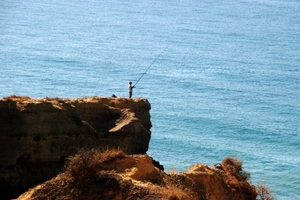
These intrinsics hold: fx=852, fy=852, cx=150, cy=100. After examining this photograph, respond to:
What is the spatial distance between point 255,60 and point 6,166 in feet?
301

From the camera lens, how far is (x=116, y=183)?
98.2 feet

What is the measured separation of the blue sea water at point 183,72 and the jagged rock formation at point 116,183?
2857 centimetres

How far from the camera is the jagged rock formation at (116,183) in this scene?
29.5 metres

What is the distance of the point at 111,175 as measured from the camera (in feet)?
99.0

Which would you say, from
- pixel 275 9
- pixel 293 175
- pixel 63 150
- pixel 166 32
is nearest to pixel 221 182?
pixel 63 150

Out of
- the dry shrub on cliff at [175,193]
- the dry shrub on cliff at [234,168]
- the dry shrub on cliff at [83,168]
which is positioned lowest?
the dry shrub on cliff at [234,168]

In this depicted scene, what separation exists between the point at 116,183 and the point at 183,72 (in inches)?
3079

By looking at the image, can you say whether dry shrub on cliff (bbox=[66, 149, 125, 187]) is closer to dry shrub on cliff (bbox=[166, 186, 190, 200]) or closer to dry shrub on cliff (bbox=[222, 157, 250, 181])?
dry shrub on cliff (bbox=[166, 186, 190, 200])

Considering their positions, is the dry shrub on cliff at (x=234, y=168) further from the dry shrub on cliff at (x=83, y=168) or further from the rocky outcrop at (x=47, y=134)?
the dry shrub on cliff at (x=83, y=168)

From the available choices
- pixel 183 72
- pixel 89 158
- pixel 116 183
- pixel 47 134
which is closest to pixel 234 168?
pixel 47 134

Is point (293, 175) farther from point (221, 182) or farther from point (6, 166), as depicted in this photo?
point (6, 166)

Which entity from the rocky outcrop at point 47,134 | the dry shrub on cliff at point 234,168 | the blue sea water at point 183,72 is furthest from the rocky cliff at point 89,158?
the blue sea water at point 183,72

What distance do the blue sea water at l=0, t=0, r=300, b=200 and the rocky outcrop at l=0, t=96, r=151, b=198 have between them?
25.0m

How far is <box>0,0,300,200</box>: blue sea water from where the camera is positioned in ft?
260
